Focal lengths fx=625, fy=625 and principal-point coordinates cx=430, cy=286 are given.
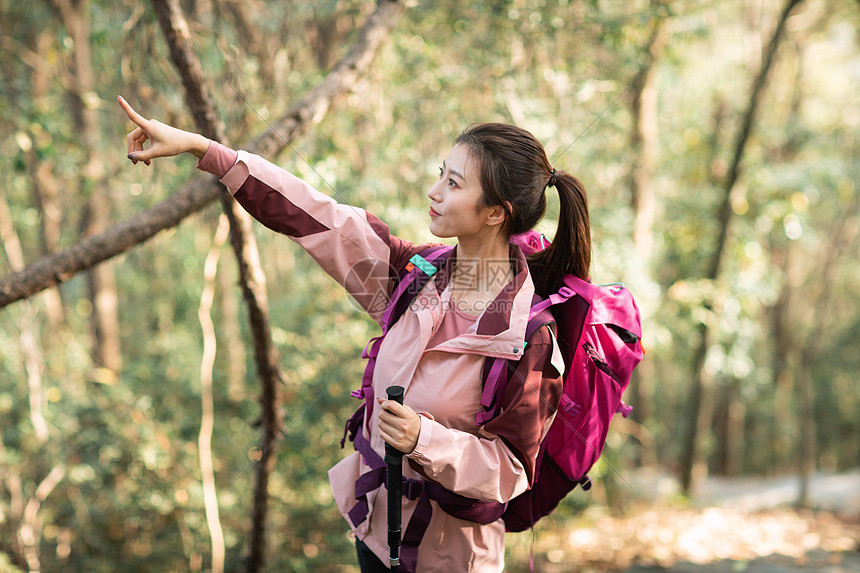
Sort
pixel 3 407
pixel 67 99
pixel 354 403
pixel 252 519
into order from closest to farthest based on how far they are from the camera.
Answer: pixel 252 519
pixel 354 403
pixel 3 407
pixel 67 99

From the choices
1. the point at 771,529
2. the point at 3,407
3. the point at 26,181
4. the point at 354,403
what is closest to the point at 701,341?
the point at 771,529

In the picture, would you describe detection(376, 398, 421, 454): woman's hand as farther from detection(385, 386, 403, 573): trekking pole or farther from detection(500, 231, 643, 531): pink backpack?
detection(500, 231, 643, 531): pink backpack

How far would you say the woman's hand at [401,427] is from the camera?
1.46 m

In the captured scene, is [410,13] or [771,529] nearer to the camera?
[410,13]

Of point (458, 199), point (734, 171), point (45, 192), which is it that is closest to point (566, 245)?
point (458, 199)

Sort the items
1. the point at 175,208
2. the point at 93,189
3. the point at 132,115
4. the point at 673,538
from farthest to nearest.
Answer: the point at 673,538, the point at 93,189, the point at 175,208, the point at 132,115

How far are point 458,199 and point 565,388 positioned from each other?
1.97ft

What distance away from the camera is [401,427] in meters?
1.46

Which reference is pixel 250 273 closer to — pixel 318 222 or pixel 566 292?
pixel 318 222

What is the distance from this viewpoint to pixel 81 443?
455 centimetres

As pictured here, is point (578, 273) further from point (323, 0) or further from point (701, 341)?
point (701, 341)

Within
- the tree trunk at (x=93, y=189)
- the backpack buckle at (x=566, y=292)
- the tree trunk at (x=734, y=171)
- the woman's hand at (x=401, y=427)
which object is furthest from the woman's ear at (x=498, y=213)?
the tree trunk at (x=734, y=171)

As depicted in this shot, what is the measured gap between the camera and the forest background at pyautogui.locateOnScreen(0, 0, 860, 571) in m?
3.00

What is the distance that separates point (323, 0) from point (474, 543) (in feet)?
15.3
